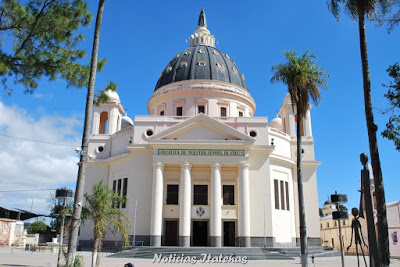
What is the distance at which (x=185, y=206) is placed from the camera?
3400 centimetres

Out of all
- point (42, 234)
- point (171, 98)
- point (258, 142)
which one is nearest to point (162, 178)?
point (258, 142)

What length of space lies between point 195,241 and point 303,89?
67.2 ft

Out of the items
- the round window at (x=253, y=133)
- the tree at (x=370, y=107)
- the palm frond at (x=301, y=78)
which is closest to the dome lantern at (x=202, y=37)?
the round window at (x=253, y=133)

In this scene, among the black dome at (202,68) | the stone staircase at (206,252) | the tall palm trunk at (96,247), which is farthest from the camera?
the black dome at (202,68)

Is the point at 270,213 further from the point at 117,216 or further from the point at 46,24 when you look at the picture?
the point at 46,24

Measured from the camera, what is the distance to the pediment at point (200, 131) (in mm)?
36312

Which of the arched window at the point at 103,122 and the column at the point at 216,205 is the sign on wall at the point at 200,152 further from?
the arched window at the point at 103,122

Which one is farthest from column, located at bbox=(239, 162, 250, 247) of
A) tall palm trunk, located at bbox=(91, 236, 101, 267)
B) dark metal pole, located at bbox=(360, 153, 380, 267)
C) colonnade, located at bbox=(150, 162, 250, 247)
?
dark metal pole, located at bbox=(360, 153, 380, 267)

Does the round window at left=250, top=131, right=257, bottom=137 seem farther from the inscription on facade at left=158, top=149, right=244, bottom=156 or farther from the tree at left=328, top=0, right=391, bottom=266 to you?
the tree at left=328, top=0, right=391, bottom=266

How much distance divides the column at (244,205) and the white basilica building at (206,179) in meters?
0.09

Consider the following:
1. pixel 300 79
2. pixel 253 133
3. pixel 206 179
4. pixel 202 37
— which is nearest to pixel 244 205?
pixel 206 179

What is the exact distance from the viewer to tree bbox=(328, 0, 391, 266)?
38.9 feet

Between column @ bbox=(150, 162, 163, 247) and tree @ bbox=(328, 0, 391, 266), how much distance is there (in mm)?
23796

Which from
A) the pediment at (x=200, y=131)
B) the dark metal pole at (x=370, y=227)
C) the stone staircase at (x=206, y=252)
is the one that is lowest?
the stone staircase at (x=206, y=252)
